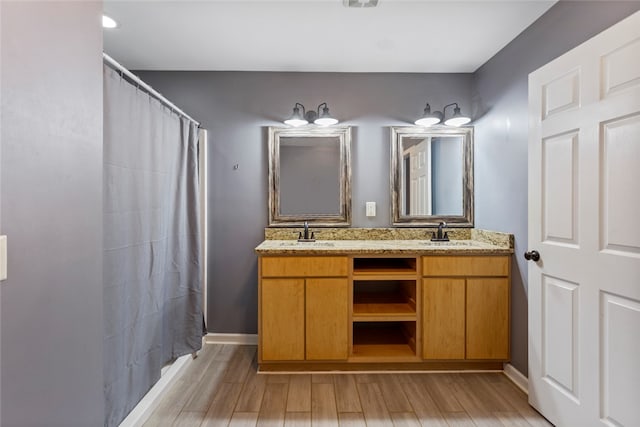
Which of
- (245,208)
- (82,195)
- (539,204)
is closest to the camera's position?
(82,195)

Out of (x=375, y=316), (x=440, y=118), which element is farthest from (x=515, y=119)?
(x=375, y=316)

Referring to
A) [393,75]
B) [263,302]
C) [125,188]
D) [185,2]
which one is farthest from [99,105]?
[393,75]

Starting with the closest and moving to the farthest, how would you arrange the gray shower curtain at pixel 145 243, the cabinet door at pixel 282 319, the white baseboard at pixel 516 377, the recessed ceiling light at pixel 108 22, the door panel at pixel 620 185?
1. the door panel at pixel 620 185
2. the gray shower curtain at pixel 145 243
3. the recessed ceiling light at pixel 108 22
4. the white baseboard at pixel 516 377
5. the cabinet door at pixel 282 319

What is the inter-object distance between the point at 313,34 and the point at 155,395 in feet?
8.18

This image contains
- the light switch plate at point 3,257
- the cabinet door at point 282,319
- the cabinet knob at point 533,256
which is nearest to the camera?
the light switch plate at point 3,257

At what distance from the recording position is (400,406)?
6.21ft

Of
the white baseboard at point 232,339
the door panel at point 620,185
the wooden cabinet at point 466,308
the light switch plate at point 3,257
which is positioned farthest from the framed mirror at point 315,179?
the light switch plate at point 3,257

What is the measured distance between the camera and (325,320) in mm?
2223

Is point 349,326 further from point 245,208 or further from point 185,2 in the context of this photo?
point 185,2

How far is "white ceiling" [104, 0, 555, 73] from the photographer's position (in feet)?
6.15

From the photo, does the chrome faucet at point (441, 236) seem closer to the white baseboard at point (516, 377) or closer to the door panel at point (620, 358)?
the white baseboard at point (516, 377)

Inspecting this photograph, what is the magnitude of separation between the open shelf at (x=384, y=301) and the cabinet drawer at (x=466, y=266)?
0.21 m

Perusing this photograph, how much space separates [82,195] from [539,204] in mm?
2155

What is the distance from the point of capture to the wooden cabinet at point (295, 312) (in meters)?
2.21
